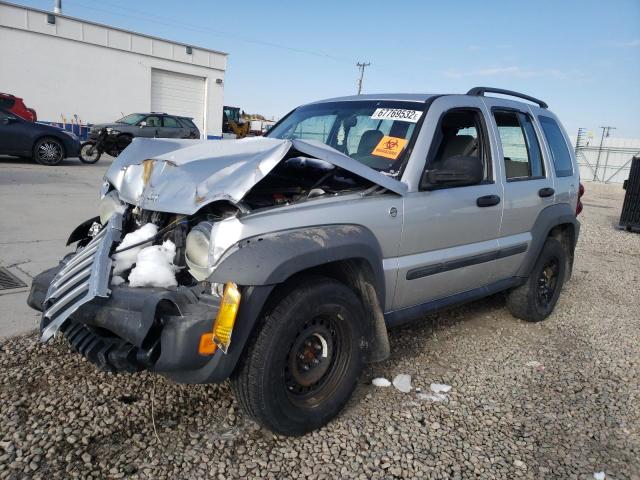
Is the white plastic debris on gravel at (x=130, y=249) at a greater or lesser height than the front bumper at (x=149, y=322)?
greater

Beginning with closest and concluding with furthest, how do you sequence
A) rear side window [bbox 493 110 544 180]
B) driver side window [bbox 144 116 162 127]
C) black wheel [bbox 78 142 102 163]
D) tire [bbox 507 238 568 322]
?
rear side window [bbox 493 110 544 180], tire [bbox 507 238 568 322], black wheel [bbox 78 142 102 163], driver side window [bbox 144 116 162 127]

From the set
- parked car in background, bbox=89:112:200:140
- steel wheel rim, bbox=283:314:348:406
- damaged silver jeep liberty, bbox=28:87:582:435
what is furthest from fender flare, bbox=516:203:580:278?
parked car in background, bbox=89:112:200:140

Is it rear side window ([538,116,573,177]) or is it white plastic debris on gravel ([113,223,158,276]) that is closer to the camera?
white plastic debris on gravel ([113,223,158,276])

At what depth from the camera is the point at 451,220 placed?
3.30m

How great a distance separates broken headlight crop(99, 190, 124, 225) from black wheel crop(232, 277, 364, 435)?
4.61 feet

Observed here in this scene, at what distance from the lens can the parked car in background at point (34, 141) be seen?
12.4m

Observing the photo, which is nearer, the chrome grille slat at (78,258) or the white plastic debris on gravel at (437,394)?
the chrome grille slat at (78,258)

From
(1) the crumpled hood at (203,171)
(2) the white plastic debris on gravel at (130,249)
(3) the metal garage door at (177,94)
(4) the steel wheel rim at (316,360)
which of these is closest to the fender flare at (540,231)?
(1) the crumpled hood at (203,171)

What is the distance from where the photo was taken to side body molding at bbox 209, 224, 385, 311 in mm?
2215

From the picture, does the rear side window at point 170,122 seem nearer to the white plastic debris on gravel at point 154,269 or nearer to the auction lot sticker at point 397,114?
the auction lot sticker at point 397,114

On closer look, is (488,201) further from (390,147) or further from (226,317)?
(226,317)

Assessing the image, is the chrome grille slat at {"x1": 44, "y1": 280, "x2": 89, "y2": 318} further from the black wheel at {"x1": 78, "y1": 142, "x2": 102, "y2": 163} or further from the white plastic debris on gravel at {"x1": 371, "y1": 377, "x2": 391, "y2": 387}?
the black wheel at {"x1": 78, "y1": 142, "x2": 102, "y2": 163}

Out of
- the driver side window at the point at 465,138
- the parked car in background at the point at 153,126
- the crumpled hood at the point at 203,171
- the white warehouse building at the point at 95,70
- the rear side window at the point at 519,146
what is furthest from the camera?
the white warehouse building at the point at 95,70

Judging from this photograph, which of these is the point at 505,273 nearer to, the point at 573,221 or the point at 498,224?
the point at 498,224
